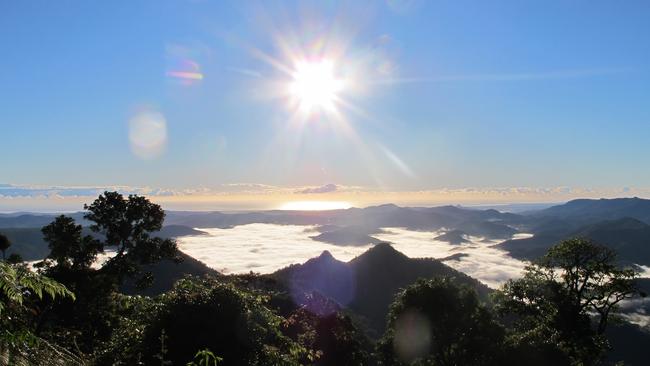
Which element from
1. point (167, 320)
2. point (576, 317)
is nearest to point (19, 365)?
point (167, 320)

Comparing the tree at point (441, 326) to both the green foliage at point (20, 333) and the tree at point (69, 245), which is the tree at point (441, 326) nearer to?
the tree at point (69, 245)

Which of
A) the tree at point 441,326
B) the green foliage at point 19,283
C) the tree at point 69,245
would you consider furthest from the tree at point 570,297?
the tree at point 69,245

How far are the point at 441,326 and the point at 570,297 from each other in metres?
12.1

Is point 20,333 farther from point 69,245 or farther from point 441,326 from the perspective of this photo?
point 441,326

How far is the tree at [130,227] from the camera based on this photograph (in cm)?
3825

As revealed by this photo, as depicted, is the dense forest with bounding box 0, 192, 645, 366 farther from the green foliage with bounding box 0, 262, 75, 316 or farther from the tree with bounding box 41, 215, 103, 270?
the green foliage with bounding box 0, 262, 75, 316

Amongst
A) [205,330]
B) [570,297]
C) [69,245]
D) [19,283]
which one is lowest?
[570,297]

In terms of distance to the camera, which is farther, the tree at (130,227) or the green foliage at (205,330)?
the tree at (130,227)

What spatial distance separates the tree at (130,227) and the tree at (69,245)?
134 cm

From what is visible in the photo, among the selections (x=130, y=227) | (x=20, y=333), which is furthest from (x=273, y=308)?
(x=20, y=333)

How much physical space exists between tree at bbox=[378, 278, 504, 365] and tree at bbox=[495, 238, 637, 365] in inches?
131

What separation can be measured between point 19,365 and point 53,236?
1406 inches

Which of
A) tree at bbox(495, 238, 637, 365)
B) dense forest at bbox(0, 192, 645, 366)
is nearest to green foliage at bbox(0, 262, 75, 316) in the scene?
dense forest at bbox(0, 192, 645, 366)

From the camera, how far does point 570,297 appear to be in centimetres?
3684
